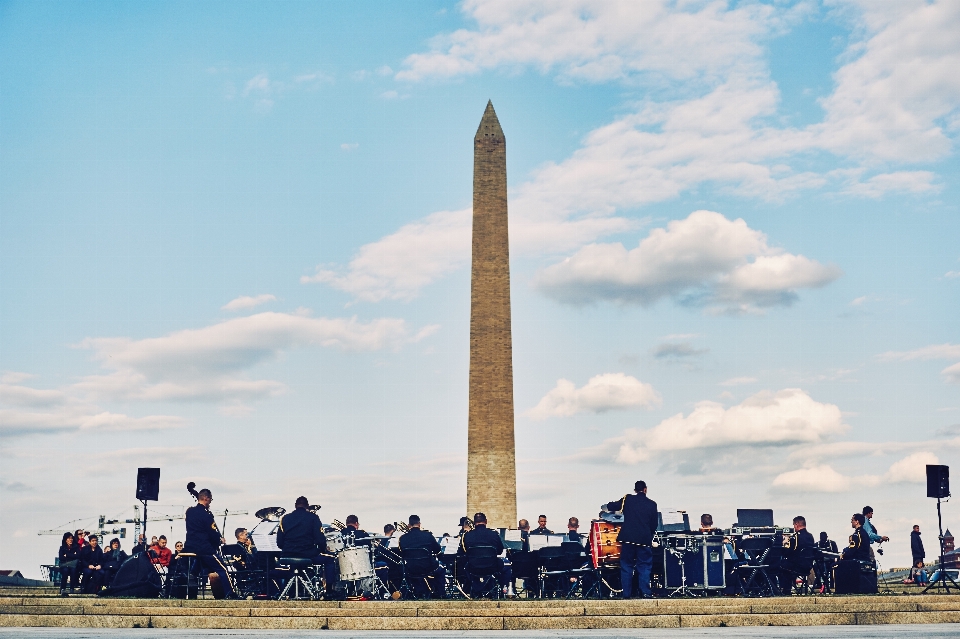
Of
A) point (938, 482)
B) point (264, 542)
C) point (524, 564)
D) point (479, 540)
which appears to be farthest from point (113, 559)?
point (938, 482)

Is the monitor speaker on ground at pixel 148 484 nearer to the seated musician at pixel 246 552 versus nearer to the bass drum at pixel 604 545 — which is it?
the seated musician at pixel 246 552

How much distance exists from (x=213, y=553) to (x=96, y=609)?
4.47ft

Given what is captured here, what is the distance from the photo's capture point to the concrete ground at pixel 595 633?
29.4 ft

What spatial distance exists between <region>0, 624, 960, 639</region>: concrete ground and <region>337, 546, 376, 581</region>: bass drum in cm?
179

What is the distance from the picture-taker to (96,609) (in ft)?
39.8

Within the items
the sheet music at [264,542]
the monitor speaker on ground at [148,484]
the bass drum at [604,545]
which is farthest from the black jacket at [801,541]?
the monitor speaker on ground at [148,484]

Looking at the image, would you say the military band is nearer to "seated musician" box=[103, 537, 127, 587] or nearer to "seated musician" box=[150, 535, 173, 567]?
"seated musician" box=[150, 535, 173, 567]

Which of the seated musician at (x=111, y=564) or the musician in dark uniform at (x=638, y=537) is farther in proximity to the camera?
the seated musician at (x=111, y=564)

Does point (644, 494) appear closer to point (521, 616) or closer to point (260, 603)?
point (521, 616)

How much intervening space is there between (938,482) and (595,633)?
8525mm

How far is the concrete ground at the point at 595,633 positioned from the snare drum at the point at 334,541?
2.33 metres

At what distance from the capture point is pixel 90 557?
53.4 ft

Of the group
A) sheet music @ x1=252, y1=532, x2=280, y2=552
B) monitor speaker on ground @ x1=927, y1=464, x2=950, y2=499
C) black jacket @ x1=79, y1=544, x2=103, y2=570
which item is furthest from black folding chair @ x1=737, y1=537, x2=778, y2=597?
black jacket @ x1=79, y1=544, x2=103, y2=570

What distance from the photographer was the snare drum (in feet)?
42.0
